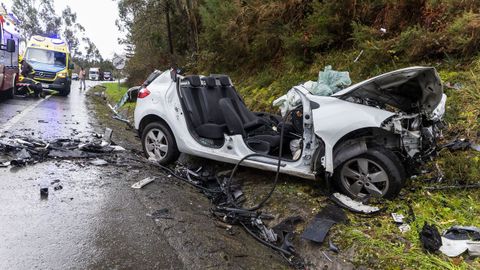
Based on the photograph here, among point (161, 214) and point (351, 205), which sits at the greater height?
point (351, 205)

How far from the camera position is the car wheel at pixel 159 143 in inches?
230

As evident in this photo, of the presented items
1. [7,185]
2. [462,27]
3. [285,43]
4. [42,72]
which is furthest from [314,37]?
[42,72]

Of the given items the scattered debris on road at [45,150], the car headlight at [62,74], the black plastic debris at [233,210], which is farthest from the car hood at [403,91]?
the car headlight at [62,74]

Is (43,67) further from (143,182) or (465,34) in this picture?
(465,34)

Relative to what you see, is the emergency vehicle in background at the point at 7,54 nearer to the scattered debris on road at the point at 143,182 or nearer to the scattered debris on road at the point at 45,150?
the scattered debris on road at the point at 45,150

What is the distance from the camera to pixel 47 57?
18453 mm

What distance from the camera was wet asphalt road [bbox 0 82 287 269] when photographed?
3.18m

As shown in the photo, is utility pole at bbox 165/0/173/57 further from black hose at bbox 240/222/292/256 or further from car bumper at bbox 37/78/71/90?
black hose at bbox 240/222/292/256

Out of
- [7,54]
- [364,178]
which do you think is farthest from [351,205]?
[7,54]

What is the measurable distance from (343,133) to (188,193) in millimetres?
2158

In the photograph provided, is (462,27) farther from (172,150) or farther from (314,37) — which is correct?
(172,150)

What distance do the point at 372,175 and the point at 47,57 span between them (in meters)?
18.4

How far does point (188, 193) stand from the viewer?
16.5 feet

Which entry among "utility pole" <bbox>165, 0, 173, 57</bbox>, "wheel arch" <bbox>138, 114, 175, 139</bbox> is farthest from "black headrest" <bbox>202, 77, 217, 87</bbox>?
"utility pole" <bbox>165, 0, 173, 57</bbox>
